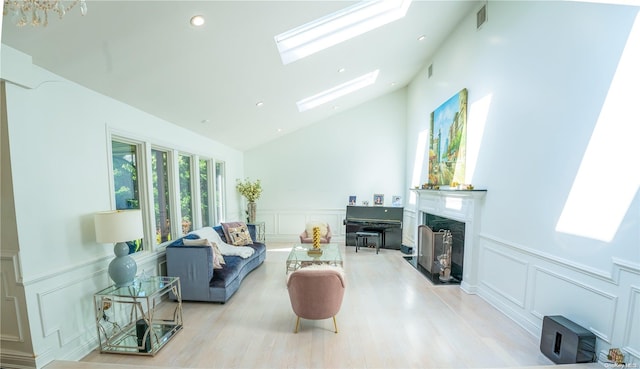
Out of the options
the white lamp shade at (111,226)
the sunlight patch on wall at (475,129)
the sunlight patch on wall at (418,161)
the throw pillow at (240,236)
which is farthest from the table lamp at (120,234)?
the sunlight patch on wall at (418,161)

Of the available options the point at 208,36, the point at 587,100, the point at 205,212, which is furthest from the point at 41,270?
the point at 587,100

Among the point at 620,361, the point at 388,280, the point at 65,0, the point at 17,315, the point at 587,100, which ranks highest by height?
the point at 65,0

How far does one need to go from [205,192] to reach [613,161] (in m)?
5.56

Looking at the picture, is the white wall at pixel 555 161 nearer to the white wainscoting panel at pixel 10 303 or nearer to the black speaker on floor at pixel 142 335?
the black speaker on floor at pixel 142 335

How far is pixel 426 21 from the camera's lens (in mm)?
3686

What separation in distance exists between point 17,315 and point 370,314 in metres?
3.22

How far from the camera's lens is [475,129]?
12.4 feet

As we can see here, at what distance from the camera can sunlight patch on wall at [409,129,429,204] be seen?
18.4 ft

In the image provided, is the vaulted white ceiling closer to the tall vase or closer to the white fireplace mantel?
the tall vase

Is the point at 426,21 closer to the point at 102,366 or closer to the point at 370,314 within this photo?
the point at 370,314

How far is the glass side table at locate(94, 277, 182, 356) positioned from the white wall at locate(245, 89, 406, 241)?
13.1ft

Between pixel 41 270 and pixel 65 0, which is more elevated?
pixel 65 0

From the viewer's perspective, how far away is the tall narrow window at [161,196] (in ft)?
12.1

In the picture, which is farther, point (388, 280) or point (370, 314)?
point (388, 280)
